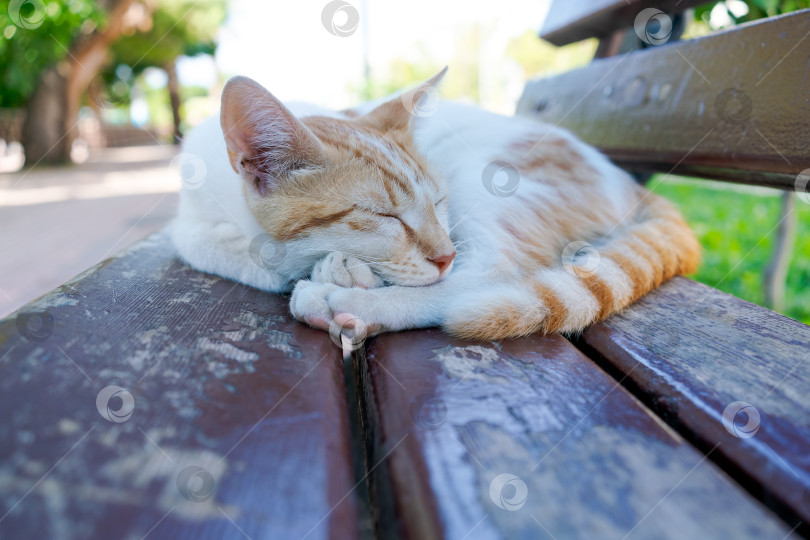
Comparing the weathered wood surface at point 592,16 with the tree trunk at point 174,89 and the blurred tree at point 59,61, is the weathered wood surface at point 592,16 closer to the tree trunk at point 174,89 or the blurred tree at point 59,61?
the blurred tree at point 59,61

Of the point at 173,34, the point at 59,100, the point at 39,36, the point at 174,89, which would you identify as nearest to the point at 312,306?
the point at 39,36

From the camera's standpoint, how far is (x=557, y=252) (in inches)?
59.4

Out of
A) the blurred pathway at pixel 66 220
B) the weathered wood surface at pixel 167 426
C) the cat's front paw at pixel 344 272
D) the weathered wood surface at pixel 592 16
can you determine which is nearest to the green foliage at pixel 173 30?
the blurred pathway at pixel 66 220

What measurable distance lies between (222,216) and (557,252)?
1.05m

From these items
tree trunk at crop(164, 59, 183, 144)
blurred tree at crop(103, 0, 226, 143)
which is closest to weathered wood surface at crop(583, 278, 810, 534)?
blurred tree at crop(103, 0, 226, 143)

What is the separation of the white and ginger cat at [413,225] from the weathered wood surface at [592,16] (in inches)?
28.8

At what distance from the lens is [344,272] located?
124 centimetres

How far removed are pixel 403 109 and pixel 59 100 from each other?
487 inches

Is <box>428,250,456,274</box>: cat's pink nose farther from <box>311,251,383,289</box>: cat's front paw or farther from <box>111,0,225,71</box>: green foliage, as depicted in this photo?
<box>111,0,225,71</box>: green foliage

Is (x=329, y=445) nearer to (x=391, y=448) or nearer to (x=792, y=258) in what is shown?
(x=391, y=448)

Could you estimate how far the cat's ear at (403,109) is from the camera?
170cm

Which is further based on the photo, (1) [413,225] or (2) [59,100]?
(2) [59,100]

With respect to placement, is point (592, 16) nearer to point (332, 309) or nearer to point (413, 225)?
point (413, 225)

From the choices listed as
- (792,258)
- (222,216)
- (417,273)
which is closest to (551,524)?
(417,273)
